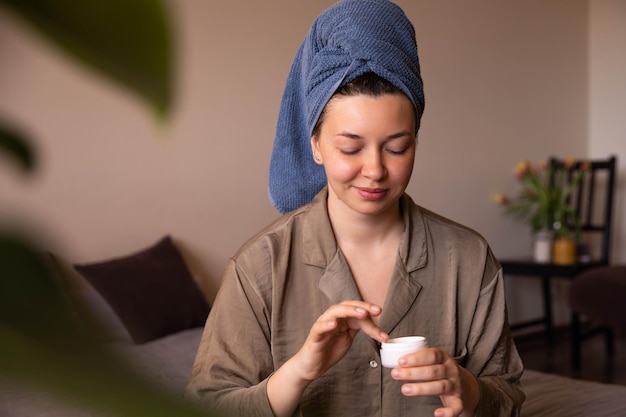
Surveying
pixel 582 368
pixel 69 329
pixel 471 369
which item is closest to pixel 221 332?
pixel 471 369

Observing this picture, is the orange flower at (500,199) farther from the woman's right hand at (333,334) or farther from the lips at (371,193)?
the woman's right hand at (333,334)

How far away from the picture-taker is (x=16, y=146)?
17 centimetres

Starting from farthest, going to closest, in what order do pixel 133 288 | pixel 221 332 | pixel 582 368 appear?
pixel 582 368 → pixel 133 288 → pixel 221 332

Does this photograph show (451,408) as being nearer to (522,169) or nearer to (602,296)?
(602,296)

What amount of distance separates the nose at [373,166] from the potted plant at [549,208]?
3633 mm

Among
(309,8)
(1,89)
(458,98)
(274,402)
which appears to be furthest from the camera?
(458,98)

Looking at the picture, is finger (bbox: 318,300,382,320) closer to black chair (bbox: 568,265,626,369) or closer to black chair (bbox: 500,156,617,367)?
black chair (bbox: 568,265,626,369)

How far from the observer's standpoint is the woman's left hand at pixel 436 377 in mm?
1308

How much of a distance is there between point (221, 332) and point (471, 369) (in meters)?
0.54

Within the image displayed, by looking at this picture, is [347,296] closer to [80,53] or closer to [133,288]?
[80,53]

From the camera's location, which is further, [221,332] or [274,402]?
[221,332]

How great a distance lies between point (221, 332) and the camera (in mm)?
1604

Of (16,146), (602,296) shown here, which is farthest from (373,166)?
(602,296)

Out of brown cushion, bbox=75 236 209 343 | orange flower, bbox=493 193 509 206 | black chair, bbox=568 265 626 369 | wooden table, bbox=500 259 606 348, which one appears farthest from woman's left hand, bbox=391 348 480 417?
orange flower, bbox=493 193 509 206
